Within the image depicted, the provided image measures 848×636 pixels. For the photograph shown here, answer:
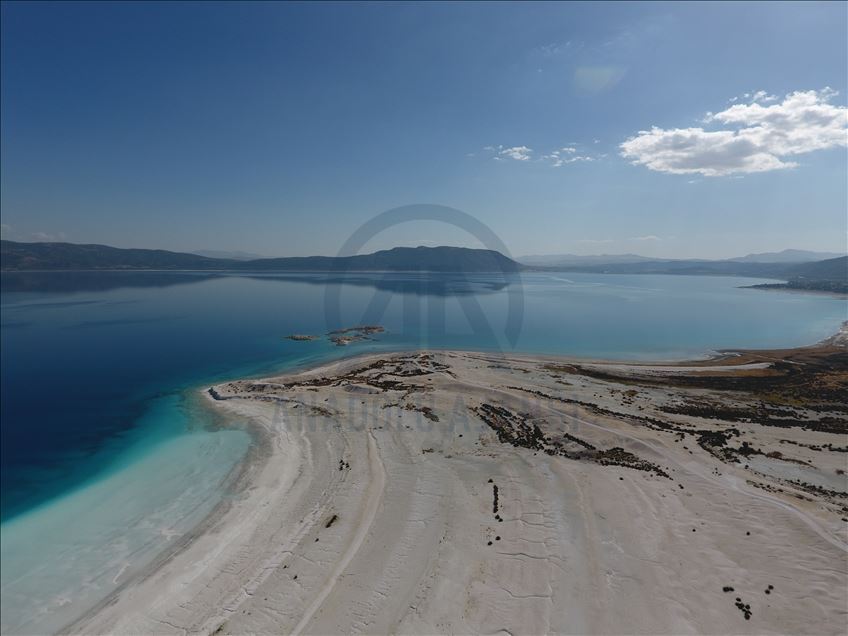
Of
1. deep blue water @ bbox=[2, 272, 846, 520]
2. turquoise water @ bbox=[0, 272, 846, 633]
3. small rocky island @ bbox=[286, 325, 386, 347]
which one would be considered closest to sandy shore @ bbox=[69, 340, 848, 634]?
turquoise water @ bbox=[0, 272, 846, 633]

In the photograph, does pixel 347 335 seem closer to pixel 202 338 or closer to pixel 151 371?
pixel 202 338

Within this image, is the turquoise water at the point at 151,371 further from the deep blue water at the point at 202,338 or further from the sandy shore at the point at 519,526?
the sandy shore at the point at 519,526

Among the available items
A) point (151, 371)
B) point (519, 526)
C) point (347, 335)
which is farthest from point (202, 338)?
point (519, 526)

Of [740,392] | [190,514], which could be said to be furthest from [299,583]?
[740,392]

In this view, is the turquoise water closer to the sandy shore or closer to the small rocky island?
the small rocky island

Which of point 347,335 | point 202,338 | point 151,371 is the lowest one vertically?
point 151,371

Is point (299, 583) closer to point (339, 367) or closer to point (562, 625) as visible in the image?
point (562, 625)
